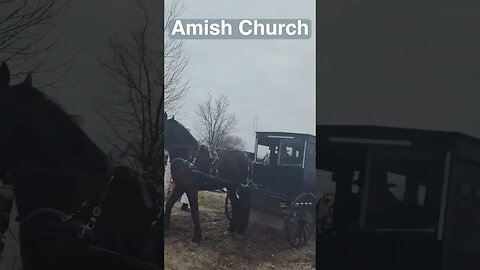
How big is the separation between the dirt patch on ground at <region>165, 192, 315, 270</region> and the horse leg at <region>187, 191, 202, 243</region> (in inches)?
0.7

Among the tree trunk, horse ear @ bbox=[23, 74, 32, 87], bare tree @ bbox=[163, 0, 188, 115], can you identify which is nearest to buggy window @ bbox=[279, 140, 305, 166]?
bare tree @ bbox=[163, 0, 188, 115]

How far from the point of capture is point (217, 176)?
2299 millimetres

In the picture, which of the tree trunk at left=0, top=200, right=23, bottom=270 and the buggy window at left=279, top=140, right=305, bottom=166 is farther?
the tree trunk at left=0, top=200, right=23, bottom=270

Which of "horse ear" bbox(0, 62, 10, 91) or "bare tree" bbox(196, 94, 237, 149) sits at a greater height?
"horse ear" bbox(0, 62, 10, 91)

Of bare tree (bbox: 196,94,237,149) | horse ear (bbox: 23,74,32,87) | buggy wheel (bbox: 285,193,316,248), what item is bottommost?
buggy wheel (bbox: 285,193,316,248)

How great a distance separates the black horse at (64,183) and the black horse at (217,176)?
6.2 inches

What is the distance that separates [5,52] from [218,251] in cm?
138

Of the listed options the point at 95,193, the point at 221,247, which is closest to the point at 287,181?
the point at 221,247

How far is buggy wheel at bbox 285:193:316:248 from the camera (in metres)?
2.28

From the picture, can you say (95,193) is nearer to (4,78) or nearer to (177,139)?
(177,139)

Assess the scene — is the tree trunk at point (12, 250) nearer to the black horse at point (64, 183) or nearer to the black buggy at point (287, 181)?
the black horse at point (64, 183)

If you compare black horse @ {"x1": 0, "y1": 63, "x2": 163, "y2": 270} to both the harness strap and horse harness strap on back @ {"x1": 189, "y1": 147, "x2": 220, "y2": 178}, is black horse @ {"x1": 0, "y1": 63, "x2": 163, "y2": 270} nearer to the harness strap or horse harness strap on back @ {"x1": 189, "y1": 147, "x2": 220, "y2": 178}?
the harness strap

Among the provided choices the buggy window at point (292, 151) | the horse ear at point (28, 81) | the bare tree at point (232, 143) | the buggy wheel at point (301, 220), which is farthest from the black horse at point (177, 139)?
the horse ear at point (28, 81)

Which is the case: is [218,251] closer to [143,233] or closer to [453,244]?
[143,233]
